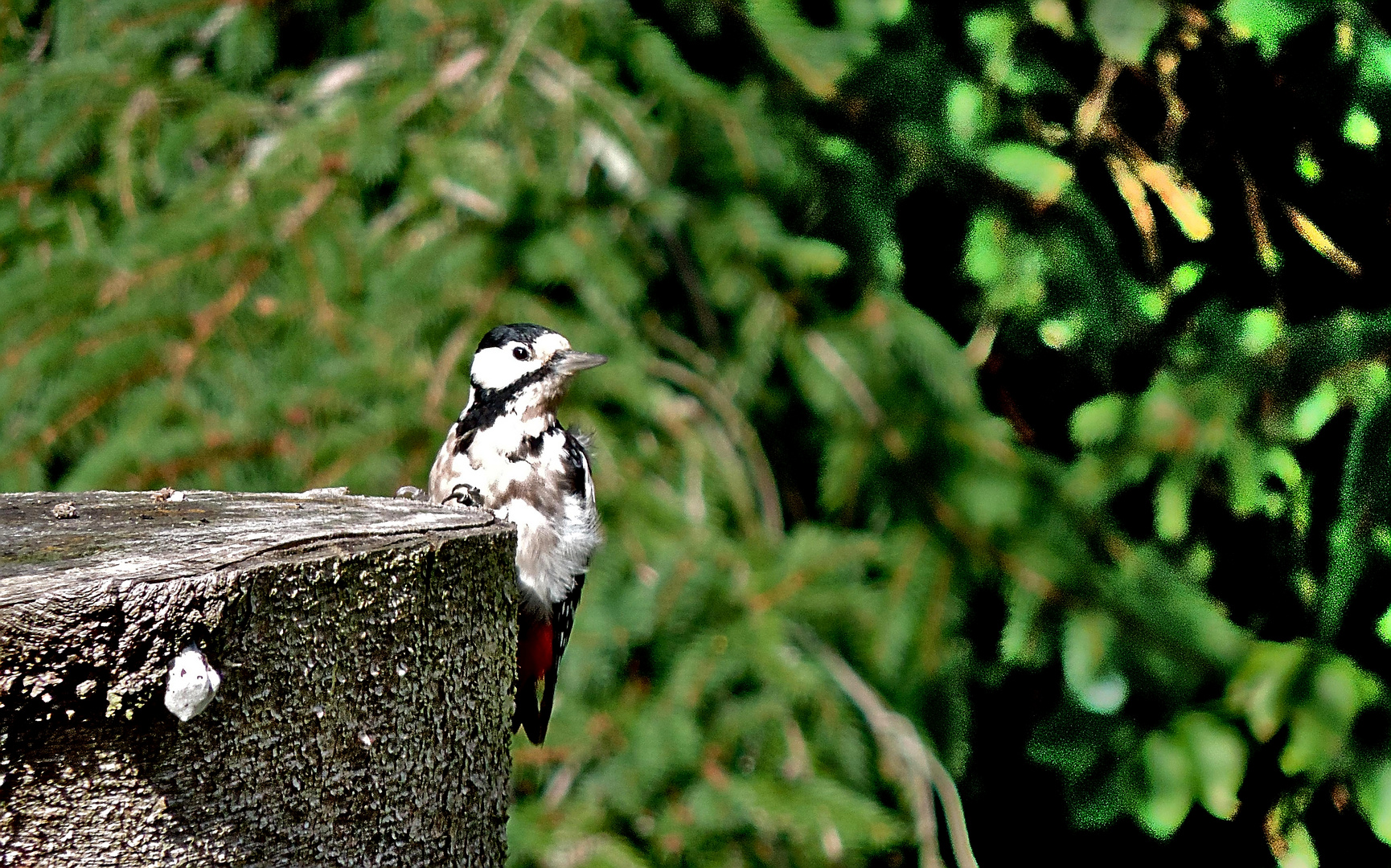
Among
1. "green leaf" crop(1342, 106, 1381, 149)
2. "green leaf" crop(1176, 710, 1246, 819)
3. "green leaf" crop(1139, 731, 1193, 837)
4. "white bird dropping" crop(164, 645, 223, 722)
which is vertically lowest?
"green leaf" crop(1139, 731, 1193, 837)

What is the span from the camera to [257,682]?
0.85 meters

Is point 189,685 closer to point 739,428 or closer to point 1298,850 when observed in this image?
point 739,428

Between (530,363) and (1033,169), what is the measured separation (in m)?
0.95

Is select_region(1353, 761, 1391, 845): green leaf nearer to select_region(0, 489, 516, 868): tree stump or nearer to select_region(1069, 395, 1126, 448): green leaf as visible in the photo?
select_region(1069, 395, 1126, 448): green leaf

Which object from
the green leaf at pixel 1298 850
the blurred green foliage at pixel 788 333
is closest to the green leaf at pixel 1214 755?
the blurred green foliage at pixel 788 333

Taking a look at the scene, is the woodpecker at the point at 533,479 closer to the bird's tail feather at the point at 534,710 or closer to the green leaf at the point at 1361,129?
the bird's tail feather at the point at 534,710

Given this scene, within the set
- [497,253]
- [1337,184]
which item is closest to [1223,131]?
[1337,184]

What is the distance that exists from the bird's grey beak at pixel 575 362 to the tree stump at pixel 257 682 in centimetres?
86

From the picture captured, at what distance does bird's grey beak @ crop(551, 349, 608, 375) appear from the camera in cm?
200

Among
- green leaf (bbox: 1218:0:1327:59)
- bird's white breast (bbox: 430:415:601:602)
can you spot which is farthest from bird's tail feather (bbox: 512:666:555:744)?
green leaf (bbox: 1218:0:1327:59)

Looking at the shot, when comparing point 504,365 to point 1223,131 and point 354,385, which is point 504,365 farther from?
point 1223,131

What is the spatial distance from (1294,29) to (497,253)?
1.42 meters

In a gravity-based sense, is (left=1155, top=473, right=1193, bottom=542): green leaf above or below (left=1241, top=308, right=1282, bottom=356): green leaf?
below

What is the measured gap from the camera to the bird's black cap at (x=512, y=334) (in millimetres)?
2068
